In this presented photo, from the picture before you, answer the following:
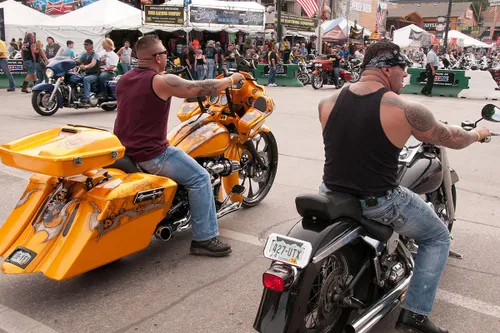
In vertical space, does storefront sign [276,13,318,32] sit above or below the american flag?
below

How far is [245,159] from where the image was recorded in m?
5.39

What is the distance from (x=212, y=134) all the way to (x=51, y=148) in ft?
5.42

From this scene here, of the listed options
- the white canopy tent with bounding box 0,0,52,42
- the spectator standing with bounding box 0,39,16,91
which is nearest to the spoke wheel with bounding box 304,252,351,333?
the spectator standing with bounding box 0,39,16,91

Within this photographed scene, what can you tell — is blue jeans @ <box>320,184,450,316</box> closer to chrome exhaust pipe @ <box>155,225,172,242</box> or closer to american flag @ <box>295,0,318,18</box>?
chrome exhaust pipe @ <box>155,225,172,242</box>

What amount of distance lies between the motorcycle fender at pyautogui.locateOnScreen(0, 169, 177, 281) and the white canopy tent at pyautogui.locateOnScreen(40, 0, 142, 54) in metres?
24.0

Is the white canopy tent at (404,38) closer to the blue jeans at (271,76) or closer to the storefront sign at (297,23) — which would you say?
the storefront sign at (297,23)

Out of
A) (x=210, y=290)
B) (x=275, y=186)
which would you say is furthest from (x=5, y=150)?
(x=275, y=186)

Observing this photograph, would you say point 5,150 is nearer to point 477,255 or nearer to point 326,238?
point 326,238

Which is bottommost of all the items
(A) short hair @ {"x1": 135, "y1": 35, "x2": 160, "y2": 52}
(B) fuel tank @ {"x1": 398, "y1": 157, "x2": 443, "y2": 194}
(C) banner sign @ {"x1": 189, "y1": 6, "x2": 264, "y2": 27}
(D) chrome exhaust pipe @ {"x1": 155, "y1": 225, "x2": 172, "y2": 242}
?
(D) chrome exhaust pipe @ {"x1": 155, "y1": 225, "x2": 172, "y2": 242}

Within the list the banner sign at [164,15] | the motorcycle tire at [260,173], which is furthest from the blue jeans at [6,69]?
the motorcycle tire at [260,173]

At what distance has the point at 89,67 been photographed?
12695 millimetres

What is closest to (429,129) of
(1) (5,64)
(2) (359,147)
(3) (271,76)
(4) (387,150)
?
(4) (387,150)

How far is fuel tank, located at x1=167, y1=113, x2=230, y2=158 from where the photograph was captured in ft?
14.8

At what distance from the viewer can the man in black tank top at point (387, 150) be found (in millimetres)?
2724
